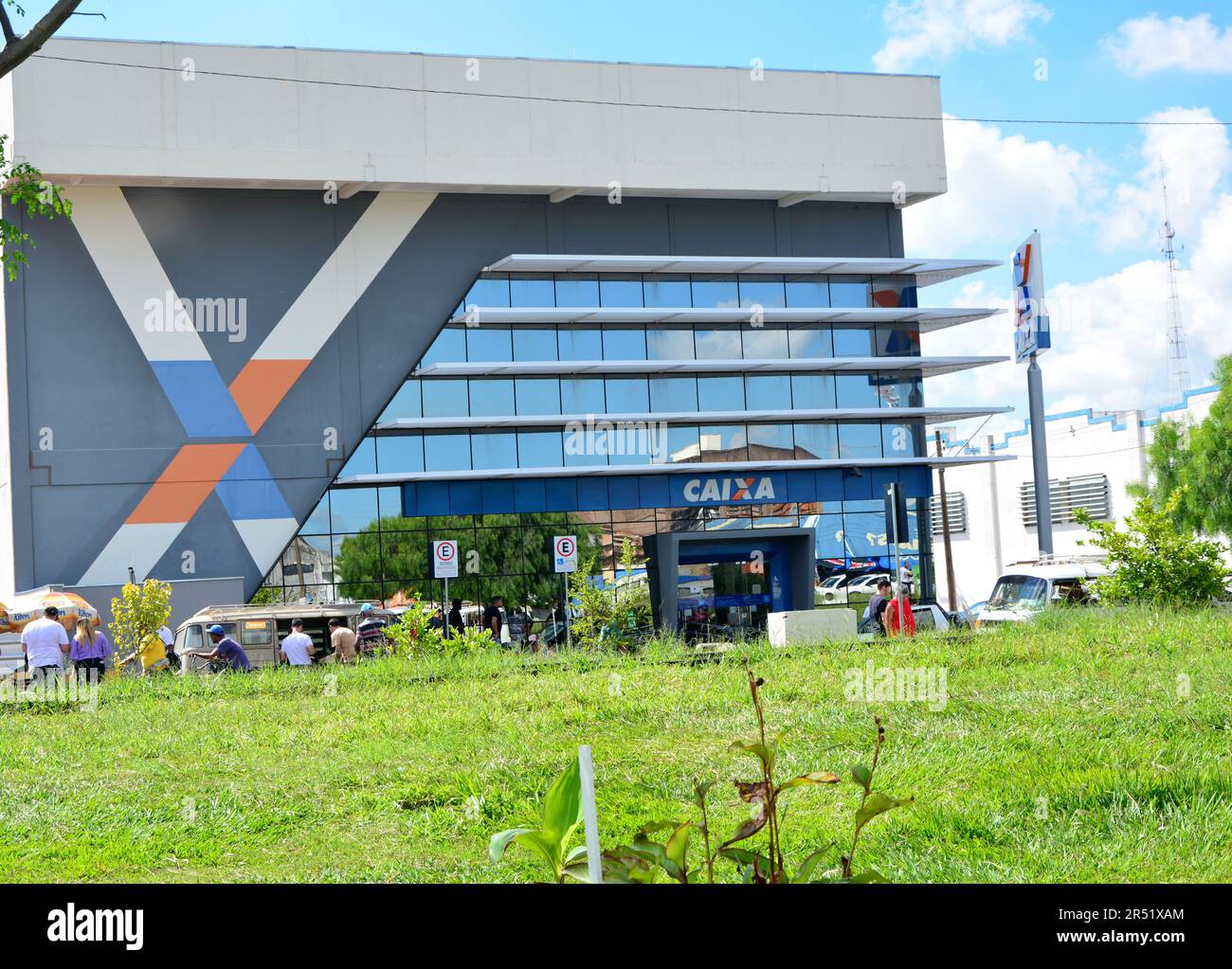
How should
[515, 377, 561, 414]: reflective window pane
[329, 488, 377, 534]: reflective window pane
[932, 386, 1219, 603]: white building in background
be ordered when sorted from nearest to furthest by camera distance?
[329, 488, 377, 534]: reflective window pane → [515, 377, 561, 414]: reflective window pane → [932, 386, 1219, 603]: white building in background

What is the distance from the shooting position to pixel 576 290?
3747 centimetres

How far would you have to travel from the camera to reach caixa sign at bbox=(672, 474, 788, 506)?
3803 cm

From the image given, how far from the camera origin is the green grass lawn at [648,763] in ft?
20.1

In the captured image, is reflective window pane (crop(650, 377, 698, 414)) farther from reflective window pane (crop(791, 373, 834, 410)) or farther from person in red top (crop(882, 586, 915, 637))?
person in red top (crop(882, 586, 915, 637))

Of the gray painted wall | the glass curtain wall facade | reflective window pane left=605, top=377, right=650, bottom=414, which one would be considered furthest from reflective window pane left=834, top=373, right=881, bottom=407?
the gray painted wall

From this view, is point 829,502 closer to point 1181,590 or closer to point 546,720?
point 1181,590

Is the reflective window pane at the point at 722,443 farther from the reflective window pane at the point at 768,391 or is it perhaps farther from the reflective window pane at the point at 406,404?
the reflective window pane at the point at 406,404

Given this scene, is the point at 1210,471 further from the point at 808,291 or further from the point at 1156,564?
the point at 1156,564

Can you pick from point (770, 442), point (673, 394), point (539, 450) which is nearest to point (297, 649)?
point (539, 450)

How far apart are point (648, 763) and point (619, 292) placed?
30200 millimetres

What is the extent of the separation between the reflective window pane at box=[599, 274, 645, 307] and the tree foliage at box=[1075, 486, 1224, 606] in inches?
823

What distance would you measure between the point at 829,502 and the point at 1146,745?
31.6 m

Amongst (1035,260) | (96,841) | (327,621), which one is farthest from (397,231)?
(96,841)
